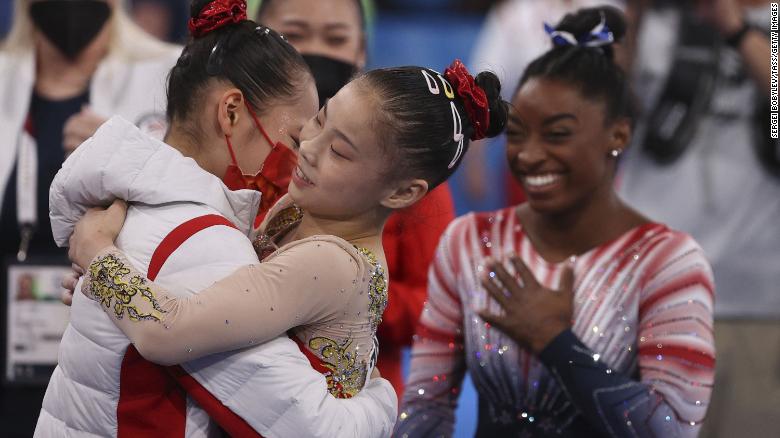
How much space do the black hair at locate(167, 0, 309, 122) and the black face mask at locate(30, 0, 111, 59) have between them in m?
1.29

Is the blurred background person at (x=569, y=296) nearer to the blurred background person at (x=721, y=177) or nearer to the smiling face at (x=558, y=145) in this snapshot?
the smiling face at (x=558, y=145)

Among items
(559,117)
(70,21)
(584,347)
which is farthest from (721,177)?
(70,21)

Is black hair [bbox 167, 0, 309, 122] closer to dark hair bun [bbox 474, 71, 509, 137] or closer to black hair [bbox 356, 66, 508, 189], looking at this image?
black hair [bbox 356, 66, 508, 189]

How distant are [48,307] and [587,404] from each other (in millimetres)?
Result: 1366

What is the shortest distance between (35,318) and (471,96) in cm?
144

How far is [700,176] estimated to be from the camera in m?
4.18

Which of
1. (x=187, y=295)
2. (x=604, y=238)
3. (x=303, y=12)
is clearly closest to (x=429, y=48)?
(x=303, y=12)

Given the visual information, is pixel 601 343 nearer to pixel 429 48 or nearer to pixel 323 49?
pixel 323 49

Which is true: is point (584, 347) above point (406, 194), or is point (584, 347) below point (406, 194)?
below

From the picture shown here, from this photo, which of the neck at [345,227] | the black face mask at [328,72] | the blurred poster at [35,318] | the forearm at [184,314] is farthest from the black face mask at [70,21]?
the forearm at [184,314]

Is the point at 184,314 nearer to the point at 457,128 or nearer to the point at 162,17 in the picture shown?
the point at 457,128

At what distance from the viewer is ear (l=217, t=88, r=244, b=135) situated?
1582 millimetres

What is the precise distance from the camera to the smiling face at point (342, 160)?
1565 mm

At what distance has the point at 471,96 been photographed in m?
1.62
